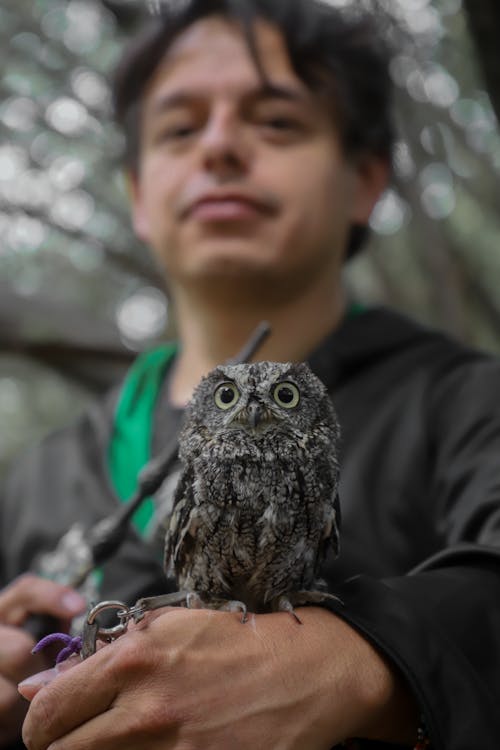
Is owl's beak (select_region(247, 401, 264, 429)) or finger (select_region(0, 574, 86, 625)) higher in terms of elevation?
owl's beak (select_region(247, 401, 264, 429))

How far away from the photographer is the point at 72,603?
1518 mm

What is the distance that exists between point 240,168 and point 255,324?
412 mm

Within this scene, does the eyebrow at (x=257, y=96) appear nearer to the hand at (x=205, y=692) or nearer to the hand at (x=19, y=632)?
the hand at (x=19, y=632)

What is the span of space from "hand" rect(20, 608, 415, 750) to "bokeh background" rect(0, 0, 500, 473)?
2206 mm

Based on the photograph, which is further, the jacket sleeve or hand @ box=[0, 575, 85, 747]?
hand @ box=[0, 575, 85, 747]

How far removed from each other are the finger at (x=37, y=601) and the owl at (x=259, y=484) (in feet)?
1.49

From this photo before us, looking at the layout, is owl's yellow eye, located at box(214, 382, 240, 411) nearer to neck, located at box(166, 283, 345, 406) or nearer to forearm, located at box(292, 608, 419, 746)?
forearm, located at box(292, 608, 419, 746)

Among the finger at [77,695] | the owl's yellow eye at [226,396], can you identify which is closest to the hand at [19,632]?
the finger at [77,695]

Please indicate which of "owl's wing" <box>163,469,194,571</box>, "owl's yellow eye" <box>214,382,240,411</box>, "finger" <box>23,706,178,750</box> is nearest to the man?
"finger" <box>23,706,178,750</box>

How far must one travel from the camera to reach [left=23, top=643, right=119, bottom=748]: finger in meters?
0.95

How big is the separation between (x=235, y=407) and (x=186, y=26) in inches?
65.2

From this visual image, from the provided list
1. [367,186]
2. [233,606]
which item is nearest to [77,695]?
[233,606]

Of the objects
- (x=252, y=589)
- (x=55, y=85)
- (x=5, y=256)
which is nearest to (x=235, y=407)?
(x=252, y=589)

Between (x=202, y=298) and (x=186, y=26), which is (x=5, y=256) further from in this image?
(x=202, y=298)
